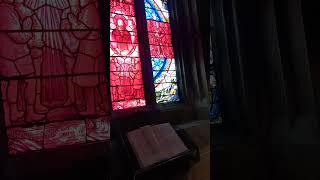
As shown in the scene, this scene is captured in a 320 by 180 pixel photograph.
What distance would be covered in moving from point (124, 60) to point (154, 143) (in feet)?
4.06

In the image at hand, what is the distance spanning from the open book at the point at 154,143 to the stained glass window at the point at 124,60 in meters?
0.97

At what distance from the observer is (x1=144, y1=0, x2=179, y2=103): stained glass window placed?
244cm

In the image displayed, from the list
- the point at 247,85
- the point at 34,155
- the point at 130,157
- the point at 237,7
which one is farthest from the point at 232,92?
the point at 34,155

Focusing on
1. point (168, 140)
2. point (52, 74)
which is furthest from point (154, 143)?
point (52, 74)

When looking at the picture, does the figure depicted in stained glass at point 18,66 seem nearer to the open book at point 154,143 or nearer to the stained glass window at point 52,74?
the stained glass window at point 52,74

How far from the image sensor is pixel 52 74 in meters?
1.91

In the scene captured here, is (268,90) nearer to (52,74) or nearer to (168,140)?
(168,140)

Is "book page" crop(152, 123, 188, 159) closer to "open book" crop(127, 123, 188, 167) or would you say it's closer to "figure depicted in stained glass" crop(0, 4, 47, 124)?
"open book" crop(127, 123, 188, 167)

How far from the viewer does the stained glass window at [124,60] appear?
227 cm

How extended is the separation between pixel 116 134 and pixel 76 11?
113cm

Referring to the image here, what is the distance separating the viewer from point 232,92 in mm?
1042

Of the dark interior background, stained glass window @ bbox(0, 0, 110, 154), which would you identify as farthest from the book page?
stained glass window @ bbox(0, 0, 110, 154)

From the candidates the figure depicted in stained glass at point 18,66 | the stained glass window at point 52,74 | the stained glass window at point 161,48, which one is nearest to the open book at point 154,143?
the stained glass window at point 52,74

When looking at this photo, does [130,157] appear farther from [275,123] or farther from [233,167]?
[275,123]
